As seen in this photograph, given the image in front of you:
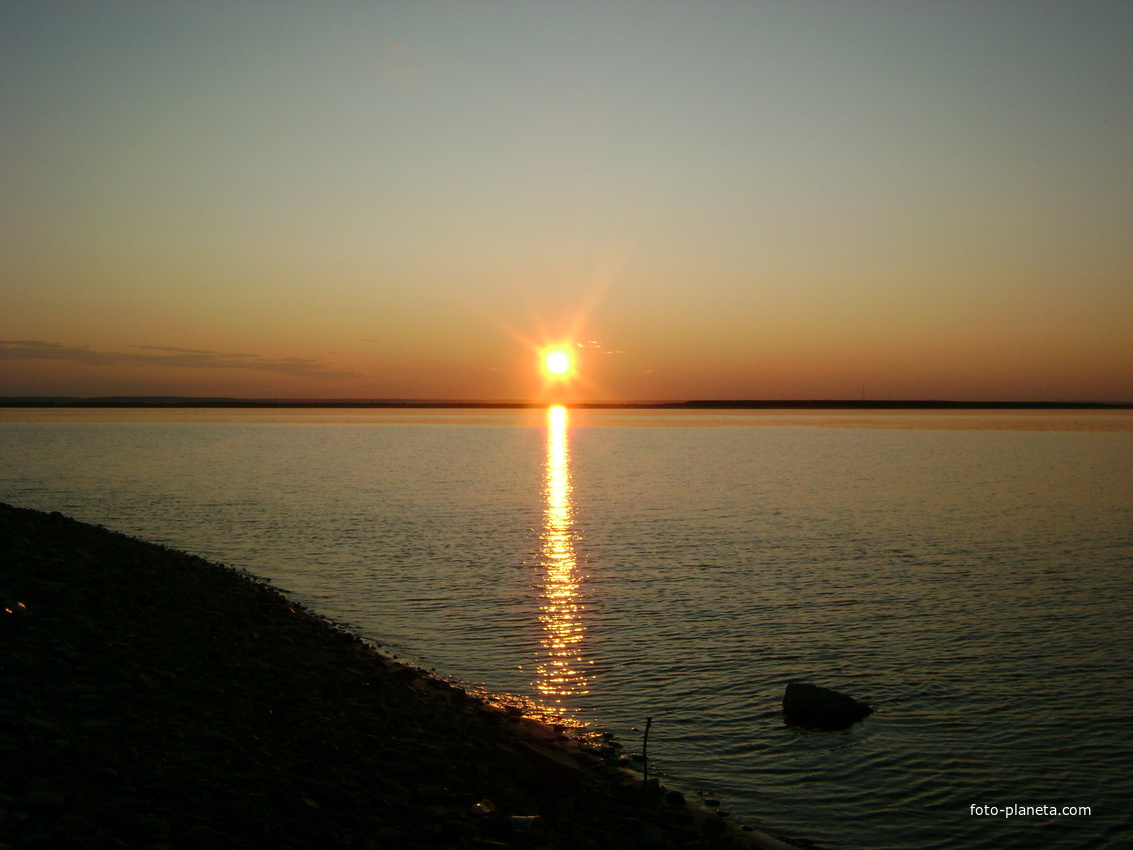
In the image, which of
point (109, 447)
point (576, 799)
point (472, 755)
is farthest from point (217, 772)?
point (109, 447)

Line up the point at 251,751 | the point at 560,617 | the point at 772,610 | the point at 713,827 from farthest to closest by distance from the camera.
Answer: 1. the point at 772,610
2. the point at 560,617
3. the point at 713,827
4. the point at 251,751

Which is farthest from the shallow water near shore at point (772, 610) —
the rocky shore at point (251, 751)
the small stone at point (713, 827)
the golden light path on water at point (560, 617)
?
the rocky shore at point (251, 751)

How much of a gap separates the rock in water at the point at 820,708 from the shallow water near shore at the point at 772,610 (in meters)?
0.26

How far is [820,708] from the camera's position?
1515 centimetres

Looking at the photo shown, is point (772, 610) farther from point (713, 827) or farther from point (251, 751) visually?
point (251, 751)

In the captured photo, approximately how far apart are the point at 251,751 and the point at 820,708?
9970mm

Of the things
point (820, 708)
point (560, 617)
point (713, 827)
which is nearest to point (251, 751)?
point (713, 827)

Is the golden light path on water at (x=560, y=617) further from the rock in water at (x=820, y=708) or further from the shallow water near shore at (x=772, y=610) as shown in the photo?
the rock in water at (x=820, y=708)

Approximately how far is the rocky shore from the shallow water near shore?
2.42 metres

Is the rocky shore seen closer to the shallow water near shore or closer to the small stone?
the small stone

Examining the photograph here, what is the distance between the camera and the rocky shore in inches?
334

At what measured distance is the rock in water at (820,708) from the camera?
1506 centimetres

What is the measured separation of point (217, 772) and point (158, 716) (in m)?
1.96

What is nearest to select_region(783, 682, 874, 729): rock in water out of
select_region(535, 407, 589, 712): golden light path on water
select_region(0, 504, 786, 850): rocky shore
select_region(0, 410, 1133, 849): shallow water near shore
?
select_region(0, 410, 1133, 849): shallow water near shore
